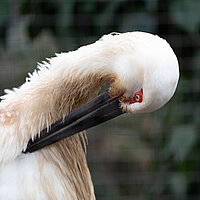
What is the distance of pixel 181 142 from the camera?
2.48m

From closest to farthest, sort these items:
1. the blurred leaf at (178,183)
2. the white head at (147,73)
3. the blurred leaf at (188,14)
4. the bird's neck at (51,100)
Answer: the white head at (147,73) → the bird's neck at (51,100) → the blurred leaf at (188,14) → the blurred leaf at (178,183)

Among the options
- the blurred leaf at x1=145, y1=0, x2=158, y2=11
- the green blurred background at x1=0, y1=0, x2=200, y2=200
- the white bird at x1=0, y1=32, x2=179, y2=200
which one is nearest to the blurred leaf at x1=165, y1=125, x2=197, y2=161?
the green blurred background at x1=0, y1=0, x2=200, y2=200

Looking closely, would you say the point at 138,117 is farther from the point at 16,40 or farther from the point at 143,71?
the point at 143,71

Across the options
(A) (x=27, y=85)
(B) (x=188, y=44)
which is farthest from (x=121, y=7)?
(A) (x=27, y=85)

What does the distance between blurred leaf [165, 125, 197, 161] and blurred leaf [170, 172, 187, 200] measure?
0.45ft

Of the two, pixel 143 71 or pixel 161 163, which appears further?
pixel 161 163

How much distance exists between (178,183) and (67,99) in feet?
4.25

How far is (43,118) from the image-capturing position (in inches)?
59.3

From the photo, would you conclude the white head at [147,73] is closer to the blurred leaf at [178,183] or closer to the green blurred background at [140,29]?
the green blurred background at [140,29]

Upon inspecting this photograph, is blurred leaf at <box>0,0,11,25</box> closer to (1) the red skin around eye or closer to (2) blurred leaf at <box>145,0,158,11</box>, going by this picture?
(2) blurred leaf at <box>145,0,158,11</box>

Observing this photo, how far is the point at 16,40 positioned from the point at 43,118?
4.53ft

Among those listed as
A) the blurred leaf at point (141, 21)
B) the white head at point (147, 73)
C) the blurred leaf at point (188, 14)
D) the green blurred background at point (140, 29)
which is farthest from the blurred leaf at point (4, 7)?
the white head at point (147, 73)

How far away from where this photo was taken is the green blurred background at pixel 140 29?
2496mm

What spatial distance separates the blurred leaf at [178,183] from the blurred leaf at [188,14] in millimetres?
755
